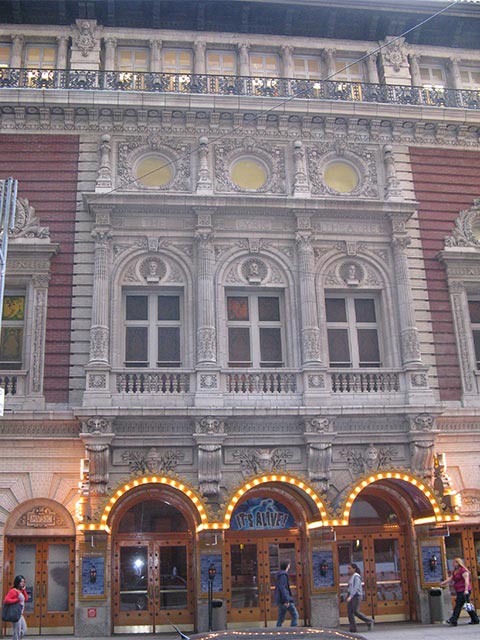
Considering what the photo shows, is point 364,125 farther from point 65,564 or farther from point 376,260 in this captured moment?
point 65,564

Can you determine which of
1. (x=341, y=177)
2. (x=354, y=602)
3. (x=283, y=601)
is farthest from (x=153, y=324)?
(x=354, y=602)

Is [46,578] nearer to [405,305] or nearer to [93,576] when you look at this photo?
[93,576]

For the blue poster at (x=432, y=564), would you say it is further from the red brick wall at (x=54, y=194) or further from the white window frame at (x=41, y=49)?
the white window frame at (x=41, y=49)

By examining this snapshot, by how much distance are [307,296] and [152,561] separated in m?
9.06

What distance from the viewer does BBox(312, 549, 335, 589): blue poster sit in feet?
63.2

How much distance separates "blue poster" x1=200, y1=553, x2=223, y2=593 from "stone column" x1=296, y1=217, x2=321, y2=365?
20.1 ft

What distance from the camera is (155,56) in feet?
80.2

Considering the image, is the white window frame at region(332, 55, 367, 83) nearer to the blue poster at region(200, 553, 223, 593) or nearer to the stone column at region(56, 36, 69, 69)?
the stone column at region(56, 36, 69, 69)

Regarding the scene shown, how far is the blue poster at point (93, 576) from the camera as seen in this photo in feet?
60.5

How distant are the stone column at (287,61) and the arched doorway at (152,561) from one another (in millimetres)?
15058

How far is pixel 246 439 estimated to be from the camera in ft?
65.6

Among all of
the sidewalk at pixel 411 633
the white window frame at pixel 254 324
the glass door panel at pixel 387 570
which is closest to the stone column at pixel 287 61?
the white window frame at pixel 254 324

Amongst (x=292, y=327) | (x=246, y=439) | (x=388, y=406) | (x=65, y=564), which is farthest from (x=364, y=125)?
(x=65, y=564)

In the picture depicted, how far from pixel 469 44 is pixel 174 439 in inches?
728
